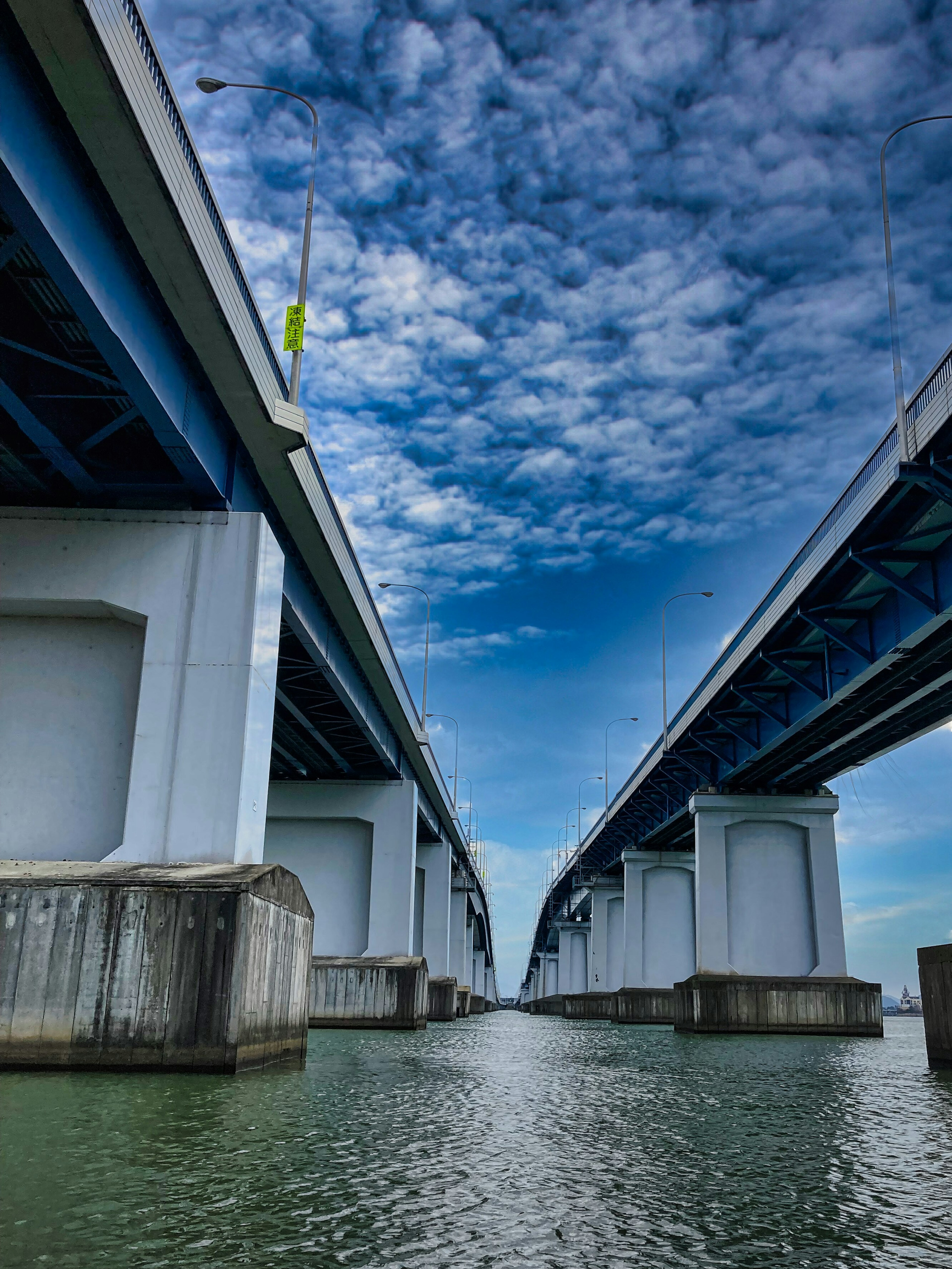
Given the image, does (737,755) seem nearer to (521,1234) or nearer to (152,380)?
(152,380)

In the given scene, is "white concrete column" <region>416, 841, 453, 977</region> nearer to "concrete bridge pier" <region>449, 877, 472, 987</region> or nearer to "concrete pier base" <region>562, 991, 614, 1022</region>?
"concrete bridge pier" <region>449, 877, 472, 987</region>

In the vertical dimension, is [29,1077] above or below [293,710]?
below

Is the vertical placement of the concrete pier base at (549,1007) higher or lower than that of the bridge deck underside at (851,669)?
lower

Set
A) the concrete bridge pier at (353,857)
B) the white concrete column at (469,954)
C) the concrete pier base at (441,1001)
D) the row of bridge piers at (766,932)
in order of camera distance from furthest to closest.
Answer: the white concrete column at (469,954) < the concrete pier base at (441,1001) < the concrete bridge pier at (353,857) < the row of bridge piers at (766,932)

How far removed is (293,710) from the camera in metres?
32.8

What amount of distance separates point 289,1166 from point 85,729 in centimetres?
1217

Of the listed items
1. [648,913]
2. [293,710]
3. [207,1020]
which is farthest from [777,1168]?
[648,913]

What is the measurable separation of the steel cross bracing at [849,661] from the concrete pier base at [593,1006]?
23180 millimetres

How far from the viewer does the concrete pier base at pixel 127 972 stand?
1292cm

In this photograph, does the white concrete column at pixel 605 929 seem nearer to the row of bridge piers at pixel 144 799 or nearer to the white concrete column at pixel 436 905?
the white concrete column at pixel 436 905

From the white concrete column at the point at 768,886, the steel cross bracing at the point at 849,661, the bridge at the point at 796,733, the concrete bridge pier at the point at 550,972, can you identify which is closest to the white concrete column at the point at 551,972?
the concrete bridge pier at the point at 550,972

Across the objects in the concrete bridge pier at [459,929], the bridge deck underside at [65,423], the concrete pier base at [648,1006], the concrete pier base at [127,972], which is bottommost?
the concrete pier base at [648,1006]

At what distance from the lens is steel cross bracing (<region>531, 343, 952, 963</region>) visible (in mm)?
23094

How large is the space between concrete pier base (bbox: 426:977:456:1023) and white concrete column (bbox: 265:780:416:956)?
420 inches
